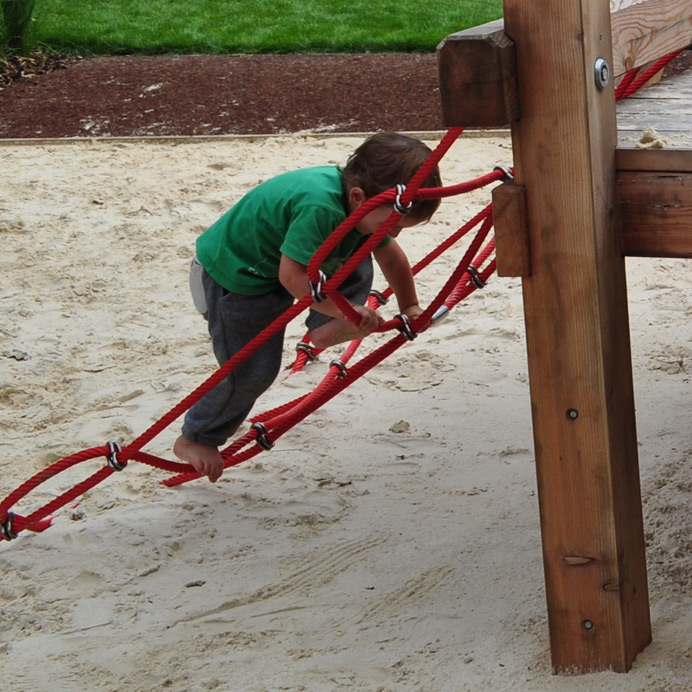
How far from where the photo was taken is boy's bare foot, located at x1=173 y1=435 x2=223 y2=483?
3.00 metres

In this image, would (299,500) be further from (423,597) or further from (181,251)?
(181,251)

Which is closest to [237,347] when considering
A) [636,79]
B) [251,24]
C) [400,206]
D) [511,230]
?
[400,206]

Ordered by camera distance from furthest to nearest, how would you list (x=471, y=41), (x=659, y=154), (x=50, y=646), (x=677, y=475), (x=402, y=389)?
(x=402, y=389) < (x=677, y=475) < (x=50, y=646) < (x=659, y=154) < (x=471, y=41)

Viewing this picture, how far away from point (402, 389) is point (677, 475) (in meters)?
1.10

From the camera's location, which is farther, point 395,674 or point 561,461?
point 395,674

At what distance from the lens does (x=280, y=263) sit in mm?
2625

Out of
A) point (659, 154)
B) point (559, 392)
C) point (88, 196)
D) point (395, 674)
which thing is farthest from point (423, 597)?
point (88, 196)

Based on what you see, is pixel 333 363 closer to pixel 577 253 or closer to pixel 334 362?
pixel 334 362

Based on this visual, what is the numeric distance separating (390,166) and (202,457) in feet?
3.43

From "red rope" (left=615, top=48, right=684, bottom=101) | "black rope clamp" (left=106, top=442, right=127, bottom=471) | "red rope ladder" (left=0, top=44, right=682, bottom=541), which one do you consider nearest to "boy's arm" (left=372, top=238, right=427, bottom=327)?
"red rope ladder" (left=0, top=44, right=682, bottom=541)

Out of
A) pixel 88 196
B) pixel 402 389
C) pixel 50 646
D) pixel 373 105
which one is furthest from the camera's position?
pixel 373 105

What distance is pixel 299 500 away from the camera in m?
3.13

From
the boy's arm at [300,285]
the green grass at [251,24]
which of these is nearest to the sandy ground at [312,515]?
the boy's arm at [300,285]

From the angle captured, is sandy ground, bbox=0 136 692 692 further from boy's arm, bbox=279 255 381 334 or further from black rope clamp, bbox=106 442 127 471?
boy's arm, bbox=279 255 381 334
